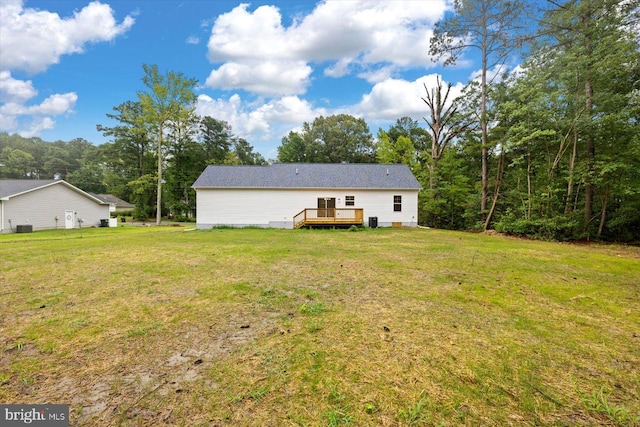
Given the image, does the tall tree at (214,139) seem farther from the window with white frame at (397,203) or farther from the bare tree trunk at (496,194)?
the bare tree trunk at (496,194)

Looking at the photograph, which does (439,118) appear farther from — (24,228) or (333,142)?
(24,228)

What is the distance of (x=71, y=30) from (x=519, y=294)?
21.2m

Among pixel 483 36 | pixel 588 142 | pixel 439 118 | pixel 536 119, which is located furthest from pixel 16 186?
pixel 588 142

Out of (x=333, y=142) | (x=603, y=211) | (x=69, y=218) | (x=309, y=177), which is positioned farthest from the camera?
(x=333, y=142)

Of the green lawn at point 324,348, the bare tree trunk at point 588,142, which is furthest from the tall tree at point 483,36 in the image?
the green lawn at point 324,348

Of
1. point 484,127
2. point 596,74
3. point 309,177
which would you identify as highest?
point 596,74

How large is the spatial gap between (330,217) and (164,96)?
19951 mm

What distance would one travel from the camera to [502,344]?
9.02 ft

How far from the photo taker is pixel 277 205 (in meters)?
17.5

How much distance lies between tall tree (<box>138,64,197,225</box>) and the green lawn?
22946mm

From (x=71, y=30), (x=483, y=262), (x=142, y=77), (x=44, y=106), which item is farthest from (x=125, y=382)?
(x=44, y=106)

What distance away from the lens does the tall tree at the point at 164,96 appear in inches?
910

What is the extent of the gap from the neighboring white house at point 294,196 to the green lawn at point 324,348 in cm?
1171

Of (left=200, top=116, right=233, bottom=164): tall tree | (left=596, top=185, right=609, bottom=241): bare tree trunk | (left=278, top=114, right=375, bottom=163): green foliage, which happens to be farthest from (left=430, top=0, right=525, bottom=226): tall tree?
(left=200, top=116, right=233, bottom=164): tall tree
